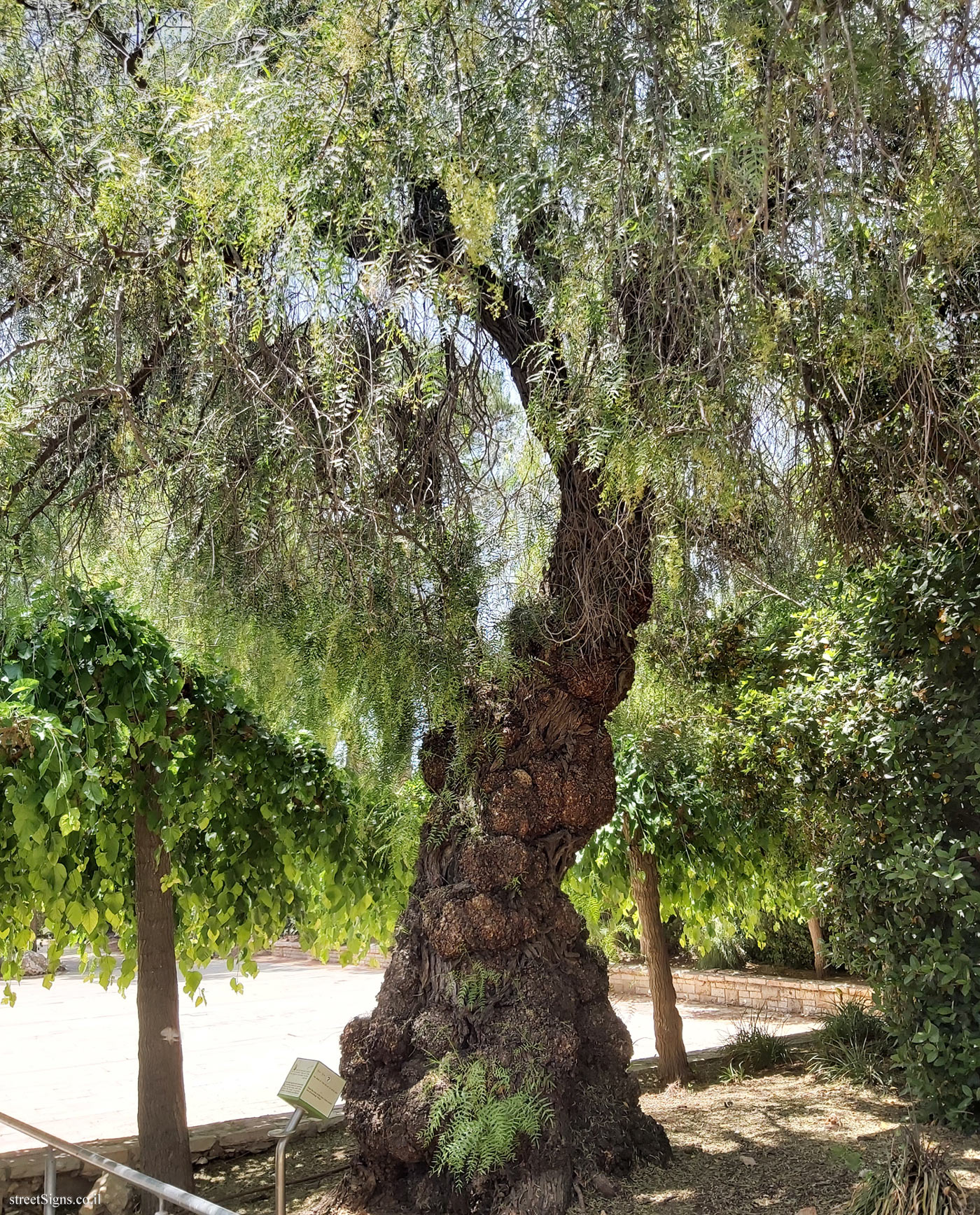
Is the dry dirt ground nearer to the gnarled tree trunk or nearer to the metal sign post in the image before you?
Result: the gnarled tree trunk

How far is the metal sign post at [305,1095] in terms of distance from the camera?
2721mm

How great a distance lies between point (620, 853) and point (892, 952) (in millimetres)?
1954

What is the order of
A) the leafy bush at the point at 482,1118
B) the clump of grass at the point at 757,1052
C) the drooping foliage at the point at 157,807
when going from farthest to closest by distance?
1. the clump of grass at the point at 757,1052
2. the drooping foliage at the point at 157,807
3. the leafy bush at the point at 482,1118

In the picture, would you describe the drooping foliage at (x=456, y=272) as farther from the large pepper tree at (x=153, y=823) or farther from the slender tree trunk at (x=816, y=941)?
the slender tree trunk at (x=816, y=941)

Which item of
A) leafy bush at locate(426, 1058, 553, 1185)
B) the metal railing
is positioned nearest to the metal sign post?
the metal railing

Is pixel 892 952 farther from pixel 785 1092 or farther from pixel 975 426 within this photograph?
pixel 975 426

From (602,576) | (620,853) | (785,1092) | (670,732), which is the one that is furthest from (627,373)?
(785,1092)

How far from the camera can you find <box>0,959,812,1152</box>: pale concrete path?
721cm

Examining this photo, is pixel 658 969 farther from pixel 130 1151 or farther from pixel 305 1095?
pixel 305 1095

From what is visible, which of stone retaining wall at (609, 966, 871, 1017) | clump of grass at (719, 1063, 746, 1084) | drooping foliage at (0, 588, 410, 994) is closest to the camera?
drooping foliage at (0, 588, 410, 994)

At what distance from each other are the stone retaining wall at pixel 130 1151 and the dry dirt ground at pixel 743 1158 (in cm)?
8

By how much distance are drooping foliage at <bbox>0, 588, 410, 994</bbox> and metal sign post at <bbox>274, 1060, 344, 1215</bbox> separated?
1.39 metres

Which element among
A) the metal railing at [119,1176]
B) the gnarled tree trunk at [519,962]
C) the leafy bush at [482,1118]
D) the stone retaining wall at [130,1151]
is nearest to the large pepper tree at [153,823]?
the stone retaining wall at [130,1151]

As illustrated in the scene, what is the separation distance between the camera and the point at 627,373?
8.56ft
